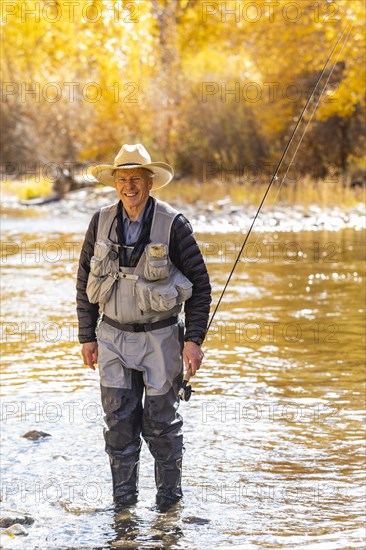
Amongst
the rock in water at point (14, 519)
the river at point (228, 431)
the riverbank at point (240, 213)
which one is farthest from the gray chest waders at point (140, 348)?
the riverbank at point (240, 213)

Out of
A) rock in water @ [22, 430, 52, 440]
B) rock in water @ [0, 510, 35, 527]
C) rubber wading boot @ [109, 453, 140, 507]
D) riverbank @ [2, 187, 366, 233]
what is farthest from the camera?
riverbank @ [2, 187, 366, 233]

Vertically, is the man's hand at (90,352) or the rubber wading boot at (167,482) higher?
the man's hand at (90,352)

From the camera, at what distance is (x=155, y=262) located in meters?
4.38

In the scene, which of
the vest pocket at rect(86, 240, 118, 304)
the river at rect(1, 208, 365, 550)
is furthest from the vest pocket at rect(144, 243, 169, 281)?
the river at rect(1, 208, 365, 550)

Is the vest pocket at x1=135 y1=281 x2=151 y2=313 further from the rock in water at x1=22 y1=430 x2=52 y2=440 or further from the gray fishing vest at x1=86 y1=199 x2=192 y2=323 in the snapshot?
the rock in water at x1=22 y1=430 x2=52 y2=440

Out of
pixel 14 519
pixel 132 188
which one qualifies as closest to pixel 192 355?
pixel 132 188

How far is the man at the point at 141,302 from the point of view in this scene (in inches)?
175

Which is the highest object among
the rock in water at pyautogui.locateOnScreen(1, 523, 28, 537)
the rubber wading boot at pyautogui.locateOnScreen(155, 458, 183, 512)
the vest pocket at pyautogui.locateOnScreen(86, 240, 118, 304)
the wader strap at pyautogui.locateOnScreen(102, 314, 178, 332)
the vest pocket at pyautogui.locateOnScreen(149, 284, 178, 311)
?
the vest pocket at pyautogui.locateOnScreen(86, 240, 118, 304)

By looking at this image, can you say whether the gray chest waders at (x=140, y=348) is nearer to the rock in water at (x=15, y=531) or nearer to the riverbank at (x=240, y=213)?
the rock in water at (x=15, y=531)

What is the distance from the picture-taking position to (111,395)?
14.9 feet

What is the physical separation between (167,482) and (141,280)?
0.90 m

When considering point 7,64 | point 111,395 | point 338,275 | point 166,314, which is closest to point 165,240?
point 166,314

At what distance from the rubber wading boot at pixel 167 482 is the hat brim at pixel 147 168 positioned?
117cm

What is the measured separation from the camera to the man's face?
4477 millimetres
